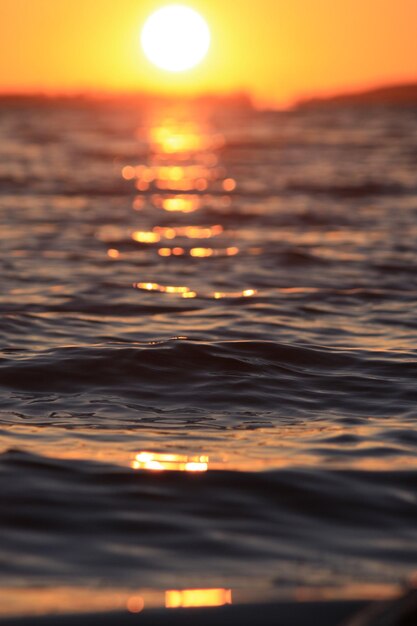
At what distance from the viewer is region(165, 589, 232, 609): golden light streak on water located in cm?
393

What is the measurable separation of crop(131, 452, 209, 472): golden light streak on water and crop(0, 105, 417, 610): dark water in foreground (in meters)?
0.02

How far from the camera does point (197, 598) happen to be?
4086 mm

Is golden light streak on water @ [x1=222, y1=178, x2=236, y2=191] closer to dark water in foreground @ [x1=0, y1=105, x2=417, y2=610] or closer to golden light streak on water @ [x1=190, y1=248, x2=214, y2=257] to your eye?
dark water in foreground @ [x1=0, y1=105, x2=417, y2=610]

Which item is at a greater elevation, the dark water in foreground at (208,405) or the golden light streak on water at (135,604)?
the dark water in foreground at (208,405)

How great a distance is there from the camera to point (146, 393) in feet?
26.2

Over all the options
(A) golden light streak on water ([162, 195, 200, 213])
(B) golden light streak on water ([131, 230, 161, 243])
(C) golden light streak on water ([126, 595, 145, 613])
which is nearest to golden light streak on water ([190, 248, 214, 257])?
(B) golden light streak on water ([131, 230, 161, 243])

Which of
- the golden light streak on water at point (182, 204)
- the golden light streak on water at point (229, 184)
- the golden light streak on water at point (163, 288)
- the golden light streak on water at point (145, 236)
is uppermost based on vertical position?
the golden light streak on water at point (229, 184)

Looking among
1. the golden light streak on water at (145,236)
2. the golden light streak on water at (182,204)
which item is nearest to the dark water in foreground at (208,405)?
the golden light streak on water at (145,236)

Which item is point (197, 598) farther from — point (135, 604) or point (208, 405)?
point (208, 405)

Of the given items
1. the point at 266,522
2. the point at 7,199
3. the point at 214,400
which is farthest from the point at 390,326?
the point at 7,199

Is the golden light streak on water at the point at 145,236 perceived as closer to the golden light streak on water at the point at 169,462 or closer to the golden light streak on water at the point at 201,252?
the golden light streak on water at the point at 201,252

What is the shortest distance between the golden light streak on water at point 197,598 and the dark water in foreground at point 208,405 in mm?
186

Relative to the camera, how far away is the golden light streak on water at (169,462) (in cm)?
602

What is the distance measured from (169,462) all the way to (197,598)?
208 centimetres
